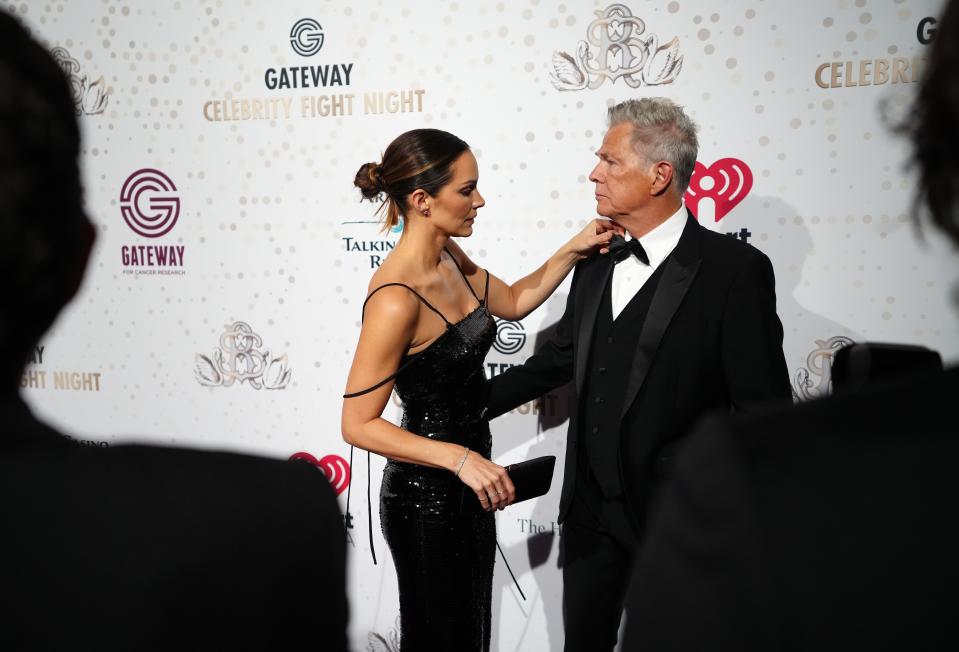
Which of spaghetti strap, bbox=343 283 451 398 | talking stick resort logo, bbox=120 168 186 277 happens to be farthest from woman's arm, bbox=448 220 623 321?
talking stick resort logo, bbox=120 168 186 277

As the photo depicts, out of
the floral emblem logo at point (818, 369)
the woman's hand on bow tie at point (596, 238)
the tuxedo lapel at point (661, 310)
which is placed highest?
the woman's hand on bow tie at point (596, 238)

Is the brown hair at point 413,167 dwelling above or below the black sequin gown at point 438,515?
above

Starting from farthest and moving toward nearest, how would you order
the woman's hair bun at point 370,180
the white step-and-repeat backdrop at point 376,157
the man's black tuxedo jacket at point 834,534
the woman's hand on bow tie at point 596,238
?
the white step-and-repeat backdrop at point 376,157 < the woman's hand on bow tie at point 596,238 < the woman's hair bun at point 370,180 < the man's black tuxedo jacket at point 834,534

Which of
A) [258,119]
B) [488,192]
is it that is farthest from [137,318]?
[488,192]

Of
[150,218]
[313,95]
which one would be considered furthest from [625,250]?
[150,218]

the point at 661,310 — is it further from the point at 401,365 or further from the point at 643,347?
the point at 401,365

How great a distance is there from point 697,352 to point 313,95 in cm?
176

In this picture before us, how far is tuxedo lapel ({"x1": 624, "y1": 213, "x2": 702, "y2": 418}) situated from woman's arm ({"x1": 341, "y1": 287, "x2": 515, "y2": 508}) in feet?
1.28

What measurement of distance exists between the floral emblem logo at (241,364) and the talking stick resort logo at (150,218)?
0.36 metres

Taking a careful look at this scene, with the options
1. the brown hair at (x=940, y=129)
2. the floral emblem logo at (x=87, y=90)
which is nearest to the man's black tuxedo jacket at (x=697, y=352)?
the brown hair at (x=940, y=129)

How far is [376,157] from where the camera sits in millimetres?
2719

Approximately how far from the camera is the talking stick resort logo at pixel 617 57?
2.39 meters

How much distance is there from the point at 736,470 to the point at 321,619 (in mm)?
391

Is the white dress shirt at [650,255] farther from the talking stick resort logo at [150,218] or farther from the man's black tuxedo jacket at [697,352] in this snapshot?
the talking stick resort logo at [150,218]
